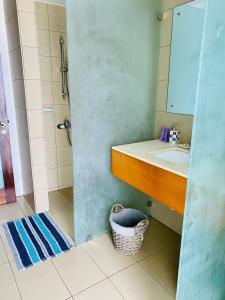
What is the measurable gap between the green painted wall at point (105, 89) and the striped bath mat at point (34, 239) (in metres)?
0.23

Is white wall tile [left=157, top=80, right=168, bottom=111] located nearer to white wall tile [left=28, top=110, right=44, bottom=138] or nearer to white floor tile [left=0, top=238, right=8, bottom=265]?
white wall tile [left=28, top=110, right=44, bottom=138]

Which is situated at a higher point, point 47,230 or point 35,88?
point 35,88

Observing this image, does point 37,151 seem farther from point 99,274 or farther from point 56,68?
point 99,274

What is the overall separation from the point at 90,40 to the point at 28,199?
6.59 ft

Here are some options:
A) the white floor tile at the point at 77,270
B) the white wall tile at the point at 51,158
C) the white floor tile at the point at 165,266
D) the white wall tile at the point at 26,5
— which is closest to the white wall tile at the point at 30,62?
the white wall tile at the point at 26,5

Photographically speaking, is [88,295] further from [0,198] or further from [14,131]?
[14,131]

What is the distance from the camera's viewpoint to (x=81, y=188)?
1.97 metres

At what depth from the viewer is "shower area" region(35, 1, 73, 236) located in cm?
268

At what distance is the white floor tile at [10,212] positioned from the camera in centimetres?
249

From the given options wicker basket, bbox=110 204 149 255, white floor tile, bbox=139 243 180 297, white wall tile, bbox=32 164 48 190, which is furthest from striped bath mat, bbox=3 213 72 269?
white floor tile, bbox=139 243 180 297

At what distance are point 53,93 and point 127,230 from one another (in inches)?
75.9

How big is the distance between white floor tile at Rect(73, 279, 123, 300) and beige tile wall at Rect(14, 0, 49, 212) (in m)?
1.24

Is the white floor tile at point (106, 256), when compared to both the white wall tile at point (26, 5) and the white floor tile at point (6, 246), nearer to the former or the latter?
the white floor tile at point (6, 246)

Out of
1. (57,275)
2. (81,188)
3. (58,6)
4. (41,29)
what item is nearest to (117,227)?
(81,188)
